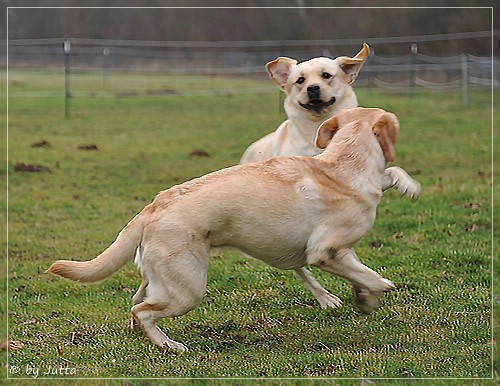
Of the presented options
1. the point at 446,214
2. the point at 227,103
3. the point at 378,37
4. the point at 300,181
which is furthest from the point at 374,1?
the point at 300,181

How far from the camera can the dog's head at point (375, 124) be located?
475 cm

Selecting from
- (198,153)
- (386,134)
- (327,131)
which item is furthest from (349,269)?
(198,153)

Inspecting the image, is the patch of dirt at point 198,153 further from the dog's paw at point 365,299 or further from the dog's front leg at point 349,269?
the dog's front leg at point 349,269

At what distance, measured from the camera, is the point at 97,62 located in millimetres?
32344

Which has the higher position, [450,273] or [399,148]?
[450,273]

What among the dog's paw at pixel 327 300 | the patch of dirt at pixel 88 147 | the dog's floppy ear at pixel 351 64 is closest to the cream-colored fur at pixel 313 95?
the dog's floppy ear at pixel 351 64

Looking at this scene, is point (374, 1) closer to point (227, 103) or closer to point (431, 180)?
point (227, 103)

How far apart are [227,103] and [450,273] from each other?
61.9 feet

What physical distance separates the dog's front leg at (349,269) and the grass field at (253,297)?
0.37 metres

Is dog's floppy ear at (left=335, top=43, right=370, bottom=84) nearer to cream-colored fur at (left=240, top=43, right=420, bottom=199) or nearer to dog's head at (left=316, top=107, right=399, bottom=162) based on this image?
cream-colored fur at (left=240, top=43, right=420, bottom=199)

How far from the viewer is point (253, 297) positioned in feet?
19.3

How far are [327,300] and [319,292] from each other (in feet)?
0.28

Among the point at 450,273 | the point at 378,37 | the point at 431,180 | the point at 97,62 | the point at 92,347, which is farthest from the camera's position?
the point at 97,62

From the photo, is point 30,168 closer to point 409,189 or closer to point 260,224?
point 260,224
